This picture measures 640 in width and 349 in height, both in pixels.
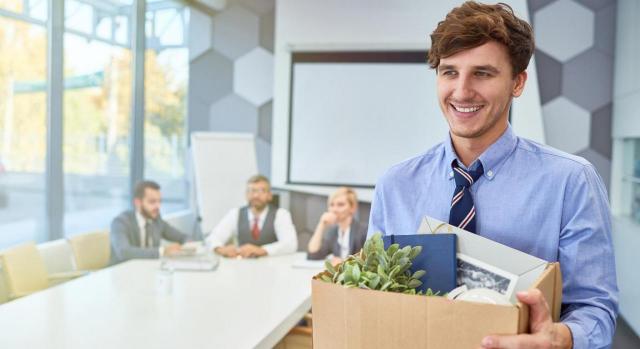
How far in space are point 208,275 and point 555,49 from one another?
3.94m

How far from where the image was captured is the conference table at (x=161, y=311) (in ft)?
7.39

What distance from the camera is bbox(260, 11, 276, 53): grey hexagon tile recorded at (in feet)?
20.5

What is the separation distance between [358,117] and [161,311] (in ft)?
11.8

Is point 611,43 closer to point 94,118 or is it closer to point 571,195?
point 94,118

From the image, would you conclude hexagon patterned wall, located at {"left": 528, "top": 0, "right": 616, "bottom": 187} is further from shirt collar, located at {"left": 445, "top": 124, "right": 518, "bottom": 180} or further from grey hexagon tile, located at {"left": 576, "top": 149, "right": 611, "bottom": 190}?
shirt collar, located at {"left": 445, "top": 124, "right": 518, "bottom": 180}

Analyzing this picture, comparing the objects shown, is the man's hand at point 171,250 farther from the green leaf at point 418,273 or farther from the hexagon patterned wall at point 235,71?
the green leaf at point 418,273

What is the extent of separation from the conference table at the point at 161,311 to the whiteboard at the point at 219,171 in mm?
2032

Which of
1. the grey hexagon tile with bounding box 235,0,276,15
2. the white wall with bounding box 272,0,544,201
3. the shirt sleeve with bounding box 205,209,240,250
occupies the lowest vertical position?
the shirt sleeve with bounding box 205,209,240,250

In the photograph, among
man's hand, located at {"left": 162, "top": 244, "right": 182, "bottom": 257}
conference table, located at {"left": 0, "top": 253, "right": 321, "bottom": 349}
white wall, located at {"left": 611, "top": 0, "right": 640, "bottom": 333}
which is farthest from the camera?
white wall, located at {"left": 611, "top": 0, "right": 640, "bottom": 333}

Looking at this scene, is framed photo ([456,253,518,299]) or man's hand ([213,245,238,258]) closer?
framed photo ([456,253,518,299])

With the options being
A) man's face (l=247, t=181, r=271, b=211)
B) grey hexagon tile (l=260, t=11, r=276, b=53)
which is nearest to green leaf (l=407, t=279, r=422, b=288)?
man's face (l=247, t=181, r=271, b=211)

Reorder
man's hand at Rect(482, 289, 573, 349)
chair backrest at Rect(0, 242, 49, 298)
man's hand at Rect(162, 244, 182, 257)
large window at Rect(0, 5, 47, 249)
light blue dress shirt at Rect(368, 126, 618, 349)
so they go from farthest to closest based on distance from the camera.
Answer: large window at Rect(0, 5, 47, 249) → man's hand at Rect(162, 244, 182, 257) → chair backrest at Rect(0, 242, 49, 298) → light blue dress shirt at Rect(368, 126, 618, 349) → man's hand at Rect(482, 289, 573, 349)

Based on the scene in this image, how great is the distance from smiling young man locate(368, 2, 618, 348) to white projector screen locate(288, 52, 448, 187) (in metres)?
4.58

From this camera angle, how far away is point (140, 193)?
449cm
